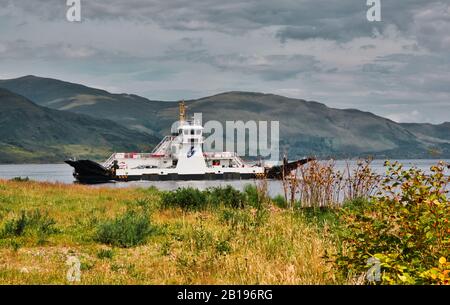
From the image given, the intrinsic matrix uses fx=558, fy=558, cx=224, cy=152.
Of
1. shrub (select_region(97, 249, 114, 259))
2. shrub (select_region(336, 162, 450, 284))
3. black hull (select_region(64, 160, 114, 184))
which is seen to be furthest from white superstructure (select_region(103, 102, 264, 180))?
shrub (select_region(336, 162, 450, 284))

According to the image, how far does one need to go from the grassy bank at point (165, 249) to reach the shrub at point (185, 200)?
1525mm

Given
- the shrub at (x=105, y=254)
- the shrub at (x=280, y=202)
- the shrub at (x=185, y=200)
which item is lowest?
the shrub at (x=105, y=254)

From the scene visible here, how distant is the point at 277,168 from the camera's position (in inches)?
4269

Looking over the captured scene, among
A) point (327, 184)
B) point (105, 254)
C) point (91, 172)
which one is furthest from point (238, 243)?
point (91, 172)

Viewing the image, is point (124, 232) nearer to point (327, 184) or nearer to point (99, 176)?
point (327, 184)

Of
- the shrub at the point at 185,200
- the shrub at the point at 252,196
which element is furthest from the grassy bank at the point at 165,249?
the shrub at the point at 252,196

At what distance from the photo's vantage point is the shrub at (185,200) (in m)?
22.5

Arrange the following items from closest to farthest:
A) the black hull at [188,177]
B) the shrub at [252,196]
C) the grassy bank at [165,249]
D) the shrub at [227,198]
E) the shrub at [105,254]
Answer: the grassy bank at [165,249]
the shrub at [105,254]
the shrub at [227,198]
the shrub at [252,196]
the black hull at [188,177]

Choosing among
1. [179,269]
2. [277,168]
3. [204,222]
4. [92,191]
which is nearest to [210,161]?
[277,168]

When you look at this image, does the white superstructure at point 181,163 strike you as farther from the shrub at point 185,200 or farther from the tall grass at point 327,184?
the tall grass at point 327,184

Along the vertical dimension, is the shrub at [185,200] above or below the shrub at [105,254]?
above

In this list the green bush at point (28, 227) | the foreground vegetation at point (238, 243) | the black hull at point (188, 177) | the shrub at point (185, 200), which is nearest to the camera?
the foreground vegetation at point (238, 243)

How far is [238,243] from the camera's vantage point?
518 inches

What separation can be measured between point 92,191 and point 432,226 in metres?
24.8
